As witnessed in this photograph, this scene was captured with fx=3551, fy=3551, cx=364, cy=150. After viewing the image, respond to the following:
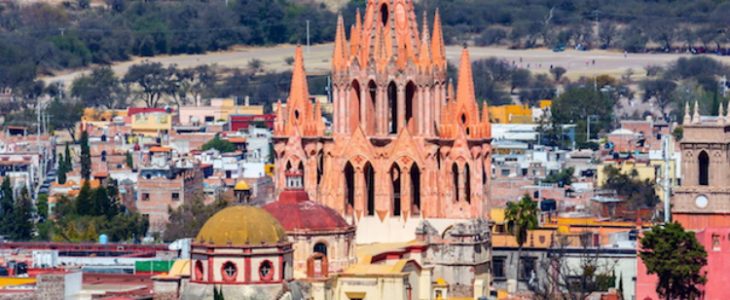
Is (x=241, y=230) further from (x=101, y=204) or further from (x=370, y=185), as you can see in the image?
(x=101, y=204)

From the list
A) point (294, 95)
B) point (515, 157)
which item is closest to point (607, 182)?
point (515, 157)

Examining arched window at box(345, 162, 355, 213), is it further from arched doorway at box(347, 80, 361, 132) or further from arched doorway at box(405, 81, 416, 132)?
arched doorway at box(405, 81, 416, 132)

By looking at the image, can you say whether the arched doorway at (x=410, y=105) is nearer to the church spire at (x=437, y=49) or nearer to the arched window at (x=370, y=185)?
the church spire at (x=437, y=49)

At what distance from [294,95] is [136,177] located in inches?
2317

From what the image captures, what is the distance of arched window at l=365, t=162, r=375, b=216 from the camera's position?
9936 centimetres

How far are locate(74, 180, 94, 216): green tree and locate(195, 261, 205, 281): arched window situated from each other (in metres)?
60.8

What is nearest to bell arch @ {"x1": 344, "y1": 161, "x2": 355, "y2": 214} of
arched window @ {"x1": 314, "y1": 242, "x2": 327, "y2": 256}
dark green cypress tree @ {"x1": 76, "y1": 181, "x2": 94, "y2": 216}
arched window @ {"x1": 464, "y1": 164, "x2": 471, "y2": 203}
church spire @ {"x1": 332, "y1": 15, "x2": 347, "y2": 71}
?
church spire @ {"x1": 332, "y1": 15, "x2": 347, "y2": 71}

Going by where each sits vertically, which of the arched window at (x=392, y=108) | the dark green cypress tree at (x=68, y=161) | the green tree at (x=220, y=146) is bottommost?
the dark green cypress tree at (x=68, y=161)

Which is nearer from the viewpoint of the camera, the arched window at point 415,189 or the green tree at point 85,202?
the arched window at point 415,189

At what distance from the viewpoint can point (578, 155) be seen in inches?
6885

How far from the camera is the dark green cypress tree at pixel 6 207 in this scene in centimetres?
13712

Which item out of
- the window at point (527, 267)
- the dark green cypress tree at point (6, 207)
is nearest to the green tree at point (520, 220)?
the window at point (527, 267)

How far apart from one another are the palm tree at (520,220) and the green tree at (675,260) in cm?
1983

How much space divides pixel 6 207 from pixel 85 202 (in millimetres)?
3509
